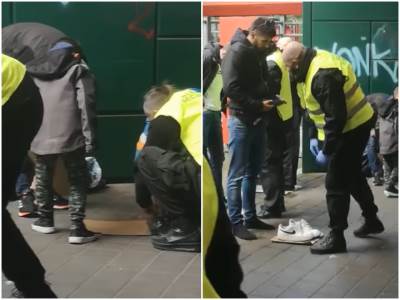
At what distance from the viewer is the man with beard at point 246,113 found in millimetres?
3111

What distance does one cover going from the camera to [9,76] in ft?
10.1

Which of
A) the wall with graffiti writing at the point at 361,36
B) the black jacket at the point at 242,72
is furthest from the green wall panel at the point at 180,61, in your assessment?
the wall with graffiti writing at the point at 361,36

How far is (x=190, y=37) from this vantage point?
10.3 feet

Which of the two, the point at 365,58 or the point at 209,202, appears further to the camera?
the point at 365,58

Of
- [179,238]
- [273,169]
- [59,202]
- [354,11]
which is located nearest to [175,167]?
[179,238]

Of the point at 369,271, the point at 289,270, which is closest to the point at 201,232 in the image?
the point at 289,270

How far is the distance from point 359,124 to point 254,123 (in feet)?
1.40

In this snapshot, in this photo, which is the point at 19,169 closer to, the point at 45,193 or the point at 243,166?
the point at 45,193

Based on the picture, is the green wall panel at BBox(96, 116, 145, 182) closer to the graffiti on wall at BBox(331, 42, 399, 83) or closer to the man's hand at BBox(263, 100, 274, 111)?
the man's hand at BBox(263, 100, 274, 111)

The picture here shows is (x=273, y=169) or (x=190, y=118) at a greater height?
(x=190, y=118)

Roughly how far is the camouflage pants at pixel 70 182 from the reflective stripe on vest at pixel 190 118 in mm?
415

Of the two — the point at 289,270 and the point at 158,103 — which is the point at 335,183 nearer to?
the point at 289,270

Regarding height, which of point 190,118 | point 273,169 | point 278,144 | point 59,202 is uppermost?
point 190,118

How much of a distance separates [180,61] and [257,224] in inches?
27.9
